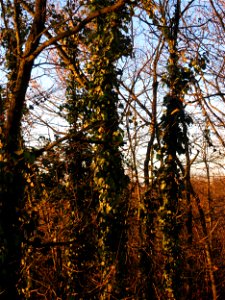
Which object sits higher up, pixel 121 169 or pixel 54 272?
pixel 121 169

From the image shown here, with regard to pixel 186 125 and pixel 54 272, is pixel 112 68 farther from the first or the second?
pixel 54 272

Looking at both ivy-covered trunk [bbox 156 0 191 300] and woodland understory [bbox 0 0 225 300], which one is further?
ivy-covered trunk [bbox 156 0 191 300]

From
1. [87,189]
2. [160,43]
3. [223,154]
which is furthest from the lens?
[160,43]

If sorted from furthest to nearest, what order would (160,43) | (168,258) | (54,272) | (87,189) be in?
(160,43)
(168,258)
(87,189)
(54,272)

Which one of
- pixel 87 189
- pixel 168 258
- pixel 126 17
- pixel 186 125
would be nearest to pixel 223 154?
pixel 186 125

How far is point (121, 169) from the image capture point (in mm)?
8789

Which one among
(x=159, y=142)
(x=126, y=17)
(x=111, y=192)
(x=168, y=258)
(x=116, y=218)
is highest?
(x=126, y=17)

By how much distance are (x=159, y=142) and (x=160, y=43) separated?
6.05m

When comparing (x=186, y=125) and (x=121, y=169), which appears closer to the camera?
(x=121, y=169)

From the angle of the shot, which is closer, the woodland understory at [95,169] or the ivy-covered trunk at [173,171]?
the woodland understory at [95,169]

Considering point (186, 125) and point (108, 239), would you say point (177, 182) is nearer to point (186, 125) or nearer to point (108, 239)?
point (186, 125)

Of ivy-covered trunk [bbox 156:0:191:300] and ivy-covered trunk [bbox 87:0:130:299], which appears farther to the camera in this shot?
ivy-covered trunk [bbox 156:0:191:300]

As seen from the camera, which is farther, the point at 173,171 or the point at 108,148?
the point at 173,171

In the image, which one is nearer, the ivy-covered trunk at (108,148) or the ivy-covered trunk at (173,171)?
the ivy-covered trunk at (108,148)
